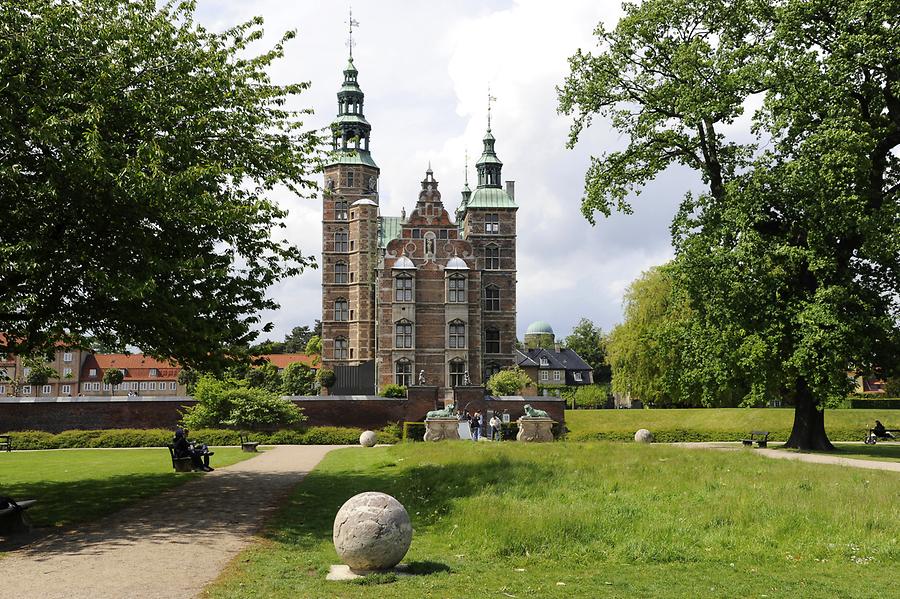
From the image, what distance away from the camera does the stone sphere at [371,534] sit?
30.6 ft

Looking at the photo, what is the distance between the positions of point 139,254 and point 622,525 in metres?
9.76

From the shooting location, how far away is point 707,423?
47625mm

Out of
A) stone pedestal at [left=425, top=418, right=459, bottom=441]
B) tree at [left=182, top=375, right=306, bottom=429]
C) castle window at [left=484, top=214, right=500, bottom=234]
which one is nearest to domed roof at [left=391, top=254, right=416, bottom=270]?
castle window at [left=484, top=214, right=500, bottom=234]

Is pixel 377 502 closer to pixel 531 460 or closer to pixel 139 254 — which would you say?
pixel 139 254

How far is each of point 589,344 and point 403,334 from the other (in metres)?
59.1

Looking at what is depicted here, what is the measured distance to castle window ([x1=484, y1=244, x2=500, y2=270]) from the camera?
59125 mm

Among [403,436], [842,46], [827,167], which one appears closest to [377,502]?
[827,167]

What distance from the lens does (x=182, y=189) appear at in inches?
559

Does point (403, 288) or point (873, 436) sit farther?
point (403, 288)

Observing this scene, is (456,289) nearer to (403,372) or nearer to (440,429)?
(403,372)

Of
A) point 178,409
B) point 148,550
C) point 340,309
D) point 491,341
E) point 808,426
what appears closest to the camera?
point 148,550

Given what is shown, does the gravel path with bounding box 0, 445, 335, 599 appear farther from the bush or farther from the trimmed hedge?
the bush

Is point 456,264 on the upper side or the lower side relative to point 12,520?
upper

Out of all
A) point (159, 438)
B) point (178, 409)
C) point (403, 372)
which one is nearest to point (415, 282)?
point (403, 372)
